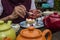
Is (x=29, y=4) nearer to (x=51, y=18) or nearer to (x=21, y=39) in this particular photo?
(x=51, y=18)

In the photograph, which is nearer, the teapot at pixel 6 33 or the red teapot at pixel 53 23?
the teapot at pixel 6 33

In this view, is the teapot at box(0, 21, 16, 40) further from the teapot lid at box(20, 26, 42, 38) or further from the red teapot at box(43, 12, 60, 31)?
the red teapot at box(43, 12, 60, 31)

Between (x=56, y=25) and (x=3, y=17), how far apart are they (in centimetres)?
60

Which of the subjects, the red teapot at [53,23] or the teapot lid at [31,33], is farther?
the red teapot at [53,23]

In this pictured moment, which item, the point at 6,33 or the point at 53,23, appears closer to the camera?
the point at 6,33

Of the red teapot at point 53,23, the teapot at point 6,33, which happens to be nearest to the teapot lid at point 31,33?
the teapot at point 6,33

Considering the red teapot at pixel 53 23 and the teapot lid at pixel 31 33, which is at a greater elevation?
the teapot lid at pixel 31 33

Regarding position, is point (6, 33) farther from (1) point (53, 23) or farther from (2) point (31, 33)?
(1) point (53, 23)

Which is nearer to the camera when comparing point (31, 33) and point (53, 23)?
point (31, 33)

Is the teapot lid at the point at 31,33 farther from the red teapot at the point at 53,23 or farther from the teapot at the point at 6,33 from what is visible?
the red teapot at the point at 53,23

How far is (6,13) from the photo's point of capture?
4.51ft

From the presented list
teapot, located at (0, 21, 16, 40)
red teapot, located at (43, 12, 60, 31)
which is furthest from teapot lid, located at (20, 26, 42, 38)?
red teapot, located at (43, 12, 60, 31)

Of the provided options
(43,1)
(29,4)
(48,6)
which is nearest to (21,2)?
(29,4)

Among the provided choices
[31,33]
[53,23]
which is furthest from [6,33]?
[53,23]
